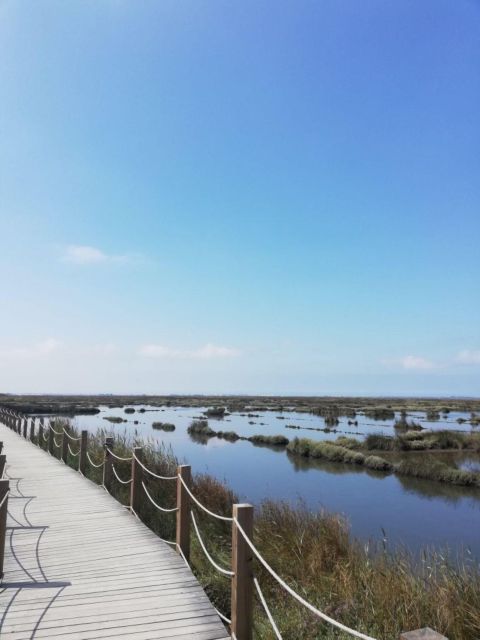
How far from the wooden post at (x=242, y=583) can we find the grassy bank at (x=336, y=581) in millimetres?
678

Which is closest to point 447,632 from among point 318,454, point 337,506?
point 337,506

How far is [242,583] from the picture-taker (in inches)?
166

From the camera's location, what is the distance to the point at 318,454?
2398cm

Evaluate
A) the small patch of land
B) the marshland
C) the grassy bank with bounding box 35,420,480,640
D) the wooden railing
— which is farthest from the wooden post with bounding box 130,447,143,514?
the small patch of land

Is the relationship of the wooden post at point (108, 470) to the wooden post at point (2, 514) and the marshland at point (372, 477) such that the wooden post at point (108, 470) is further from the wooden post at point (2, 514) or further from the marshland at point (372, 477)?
the wooden post at point (2, 514)

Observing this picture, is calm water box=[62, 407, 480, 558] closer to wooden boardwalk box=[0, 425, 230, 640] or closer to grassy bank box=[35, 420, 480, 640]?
grassy bank box=[35, 420, 480, 640]

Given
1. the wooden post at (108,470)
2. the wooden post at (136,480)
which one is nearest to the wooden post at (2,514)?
the wooden post at (136,480)

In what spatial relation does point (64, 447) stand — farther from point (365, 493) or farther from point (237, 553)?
point (237, 553)

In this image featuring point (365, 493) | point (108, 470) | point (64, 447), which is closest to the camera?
point (108, 470)

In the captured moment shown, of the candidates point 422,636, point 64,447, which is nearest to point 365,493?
point 64,447

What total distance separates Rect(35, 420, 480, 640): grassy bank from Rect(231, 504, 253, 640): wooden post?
0.68 m

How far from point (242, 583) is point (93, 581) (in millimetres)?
2057

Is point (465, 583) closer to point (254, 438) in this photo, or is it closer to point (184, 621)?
point (184, 621)

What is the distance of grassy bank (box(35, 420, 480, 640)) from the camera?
4.84 m
